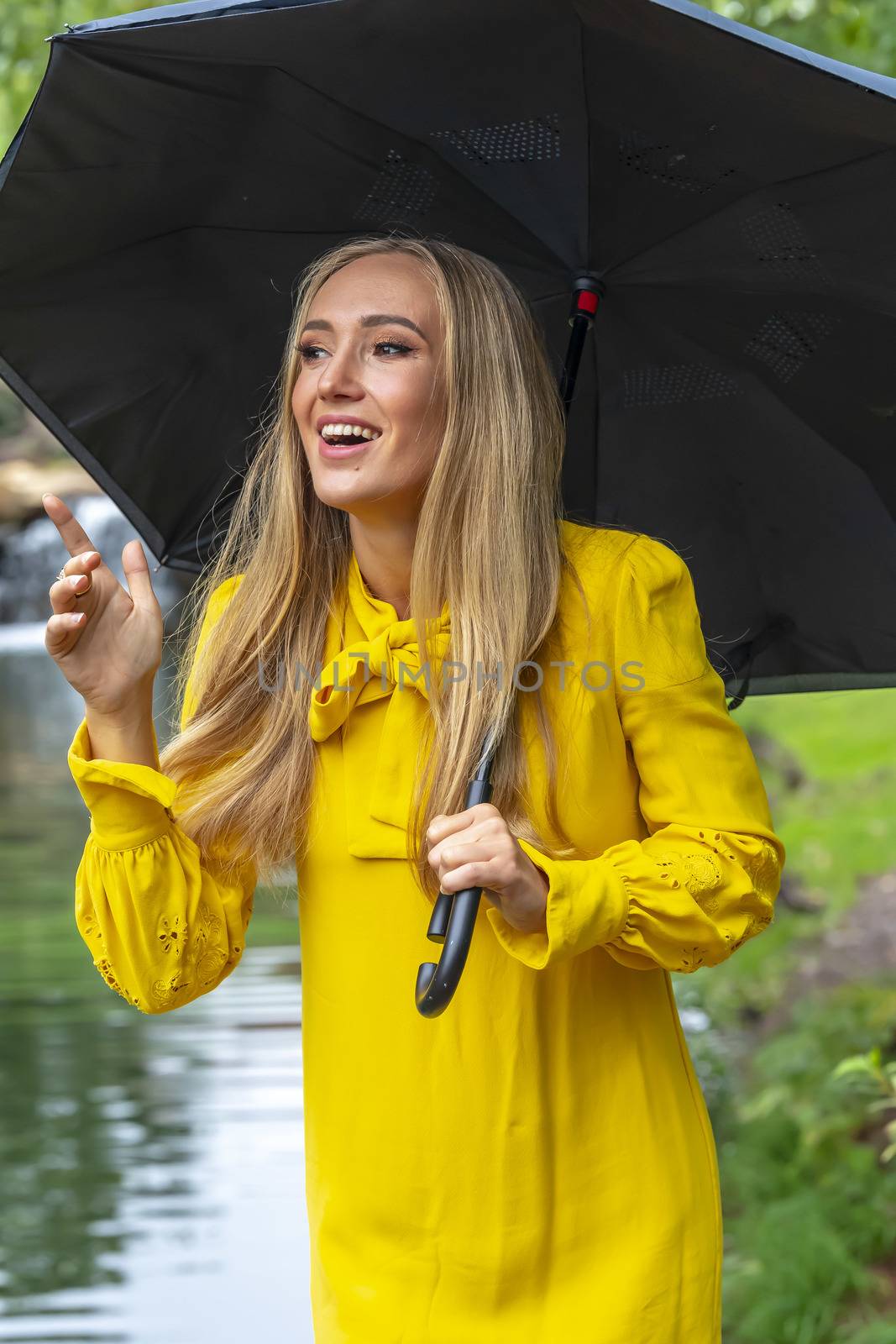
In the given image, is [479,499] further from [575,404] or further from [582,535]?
[575,404]

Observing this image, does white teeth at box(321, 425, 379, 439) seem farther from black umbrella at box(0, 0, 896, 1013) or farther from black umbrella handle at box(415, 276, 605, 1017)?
black umbrella handle at box(415, 276, 605, 1017)

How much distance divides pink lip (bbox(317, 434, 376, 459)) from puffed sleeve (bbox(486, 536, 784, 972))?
14.8 inches

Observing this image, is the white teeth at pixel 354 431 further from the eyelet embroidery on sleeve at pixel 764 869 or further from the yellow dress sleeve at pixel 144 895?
→ the eyelet embroidery on sleeve at pixel 764 869

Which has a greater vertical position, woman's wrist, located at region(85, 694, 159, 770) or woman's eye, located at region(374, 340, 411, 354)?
woman's eye, located at region(374, 340, 411, 354)

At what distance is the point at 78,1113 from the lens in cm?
596

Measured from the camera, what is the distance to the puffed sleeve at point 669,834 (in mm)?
1962

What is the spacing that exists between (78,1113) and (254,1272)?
144cm

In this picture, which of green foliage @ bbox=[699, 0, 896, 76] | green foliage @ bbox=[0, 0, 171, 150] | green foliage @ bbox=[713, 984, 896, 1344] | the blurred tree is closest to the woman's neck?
green foliage @ bbox=[713, 984, 896, 1344]

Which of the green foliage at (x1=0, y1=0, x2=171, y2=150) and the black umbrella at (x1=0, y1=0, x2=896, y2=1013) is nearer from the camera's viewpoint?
the black umbrella at (x1=0, y1=0, x2=896, y2=1013)

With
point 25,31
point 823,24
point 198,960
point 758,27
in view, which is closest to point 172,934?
point 198,960

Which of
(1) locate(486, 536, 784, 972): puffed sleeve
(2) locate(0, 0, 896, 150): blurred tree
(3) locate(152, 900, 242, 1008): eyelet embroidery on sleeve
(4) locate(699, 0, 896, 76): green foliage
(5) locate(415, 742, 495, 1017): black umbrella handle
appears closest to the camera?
(5) locate(415, 742, 495, 1017): black umbrella handle

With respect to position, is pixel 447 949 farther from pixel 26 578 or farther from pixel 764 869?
pixel 26 578

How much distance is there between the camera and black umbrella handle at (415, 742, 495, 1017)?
72.5 inches

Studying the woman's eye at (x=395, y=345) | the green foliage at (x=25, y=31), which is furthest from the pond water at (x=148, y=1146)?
the green foliage at (x=25, y=31)
